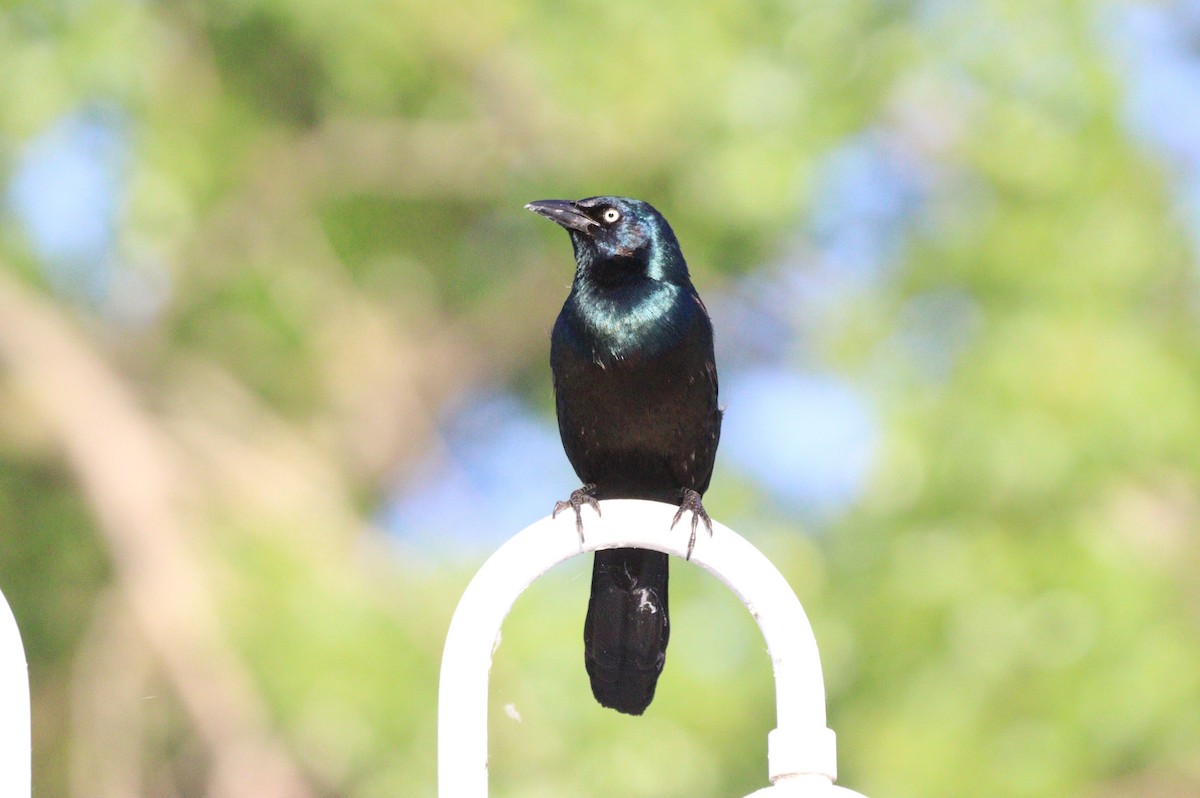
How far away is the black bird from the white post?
143cm

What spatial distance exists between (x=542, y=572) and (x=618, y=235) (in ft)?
4.94

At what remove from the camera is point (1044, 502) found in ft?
19.4

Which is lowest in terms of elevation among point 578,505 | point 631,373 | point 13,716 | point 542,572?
point 13,716

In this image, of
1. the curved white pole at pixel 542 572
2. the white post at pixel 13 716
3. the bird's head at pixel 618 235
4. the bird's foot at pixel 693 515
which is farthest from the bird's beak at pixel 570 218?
the white post at pixel 13 716

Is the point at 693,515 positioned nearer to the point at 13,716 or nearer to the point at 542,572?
the point at 542,572

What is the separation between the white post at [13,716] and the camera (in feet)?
6.41

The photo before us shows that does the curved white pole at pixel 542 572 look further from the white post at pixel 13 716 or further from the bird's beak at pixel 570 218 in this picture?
the bird's beak at pixel 570 218

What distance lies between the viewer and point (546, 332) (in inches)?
244

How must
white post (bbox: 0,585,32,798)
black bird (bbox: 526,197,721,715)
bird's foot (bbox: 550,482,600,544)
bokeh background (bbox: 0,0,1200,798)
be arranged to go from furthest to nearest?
bokeh background (bbox: 0,0,1200,798)
black bird (bbox: 526,197,721,715)
bird's foot (bbox: 550,482,600,544)
white post (bbox: 0,585,32,798)

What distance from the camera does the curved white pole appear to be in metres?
2.02

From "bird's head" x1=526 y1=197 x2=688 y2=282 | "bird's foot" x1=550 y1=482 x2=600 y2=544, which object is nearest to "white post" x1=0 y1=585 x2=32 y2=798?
"bird's foot" x1=550 y1=482 x2=600 y2=544

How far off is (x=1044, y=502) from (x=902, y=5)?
221cm

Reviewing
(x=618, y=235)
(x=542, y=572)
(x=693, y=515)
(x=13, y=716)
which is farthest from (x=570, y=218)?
(x=13, y=716)

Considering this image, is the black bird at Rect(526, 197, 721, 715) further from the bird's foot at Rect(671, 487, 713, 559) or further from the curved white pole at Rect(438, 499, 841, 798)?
the curved white pole at Rect(438, 499, 841, 798)
